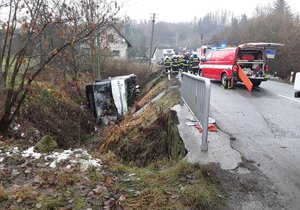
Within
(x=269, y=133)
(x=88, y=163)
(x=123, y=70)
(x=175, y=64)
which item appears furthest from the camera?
(x=123, y=70)

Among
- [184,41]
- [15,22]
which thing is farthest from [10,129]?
[184,41]

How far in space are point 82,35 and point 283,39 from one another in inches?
1231

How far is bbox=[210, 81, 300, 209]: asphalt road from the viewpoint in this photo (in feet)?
15.9

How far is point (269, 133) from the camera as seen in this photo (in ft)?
23.7

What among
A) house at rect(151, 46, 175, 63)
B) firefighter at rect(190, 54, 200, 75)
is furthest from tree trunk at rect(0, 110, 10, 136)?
house at rect(151, 46, 175, 63)

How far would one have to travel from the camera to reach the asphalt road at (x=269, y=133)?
4840 mm

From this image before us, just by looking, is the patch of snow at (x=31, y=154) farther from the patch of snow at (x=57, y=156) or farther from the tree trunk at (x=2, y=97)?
the tree trunk at (x=2, y=97)

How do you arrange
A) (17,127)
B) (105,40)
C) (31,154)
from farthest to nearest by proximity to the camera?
(105,40), (17,127), (31,154)

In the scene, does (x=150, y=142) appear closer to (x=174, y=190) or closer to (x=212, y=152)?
(x=212, y=152)

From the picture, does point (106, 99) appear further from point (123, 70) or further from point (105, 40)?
point (123, 70)

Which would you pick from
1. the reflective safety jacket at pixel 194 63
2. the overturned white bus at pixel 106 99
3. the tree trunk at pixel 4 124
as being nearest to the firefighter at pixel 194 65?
the reflective safety jacket at pixel 194 63

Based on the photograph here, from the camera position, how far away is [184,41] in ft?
390

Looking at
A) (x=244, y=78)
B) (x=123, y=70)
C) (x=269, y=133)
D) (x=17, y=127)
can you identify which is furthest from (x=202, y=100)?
(x=123, y=70)

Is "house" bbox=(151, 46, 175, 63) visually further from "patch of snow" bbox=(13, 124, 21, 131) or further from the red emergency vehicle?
"patch of snow" bbox=(13, 124, 21, 131)
